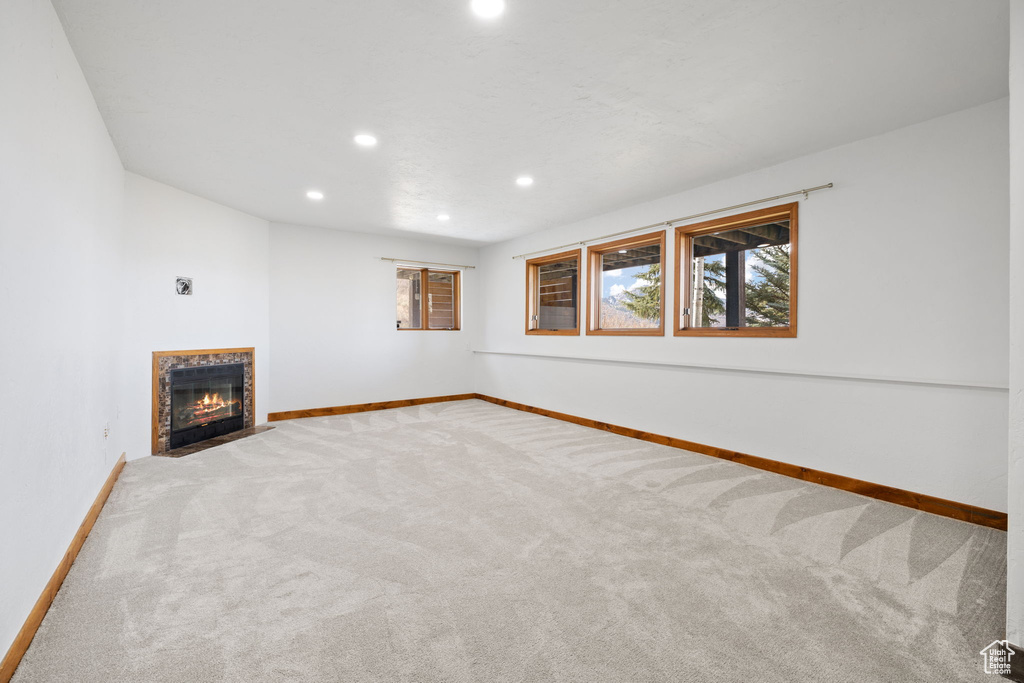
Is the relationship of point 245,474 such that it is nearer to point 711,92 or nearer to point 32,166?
point 32,166

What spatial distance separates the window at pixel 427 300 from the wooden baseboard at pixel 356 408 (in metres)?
1.13

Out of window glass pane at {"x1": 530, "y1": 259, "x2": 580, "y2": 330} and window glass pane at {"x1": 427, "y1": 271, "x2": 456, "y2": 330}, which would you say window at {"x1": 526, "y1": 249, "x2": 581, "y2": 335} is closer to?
window glass pane at {"x1": 530, "y1": 259, "x2": 580, "y2": 330}

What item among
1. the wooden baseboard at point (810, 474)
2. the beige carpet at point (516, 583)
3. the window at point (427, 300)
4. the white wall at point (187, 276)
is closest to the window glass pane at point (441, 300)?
the window at point (427, 300)

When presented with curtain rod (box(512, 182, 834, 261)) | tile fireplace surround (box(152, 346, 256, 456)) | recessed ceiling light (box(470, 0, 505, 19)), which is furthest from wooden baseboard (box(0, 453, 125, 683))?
curtain rod (box(512, 182, 834, 261))

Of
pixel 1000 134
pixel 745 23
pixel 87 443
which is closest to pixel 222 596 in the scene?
pixel 87 443

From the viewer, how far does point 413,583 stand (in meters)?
1.93

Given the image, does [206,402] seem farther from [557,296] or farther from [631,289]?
[631,289]

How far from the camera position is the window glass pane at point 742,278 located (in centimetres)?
362

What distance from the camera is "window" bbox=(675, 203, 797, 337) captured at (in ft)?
11.7

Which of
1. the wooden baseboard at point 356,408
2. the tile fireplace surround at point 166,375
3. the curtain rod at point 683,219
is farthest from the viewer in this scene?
the wooden baseboard at point 356,408

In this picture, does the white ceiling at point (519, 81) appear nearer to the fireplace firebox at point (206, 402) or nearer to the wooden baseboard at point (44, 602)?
the fireplace firebox at point (206, 402)

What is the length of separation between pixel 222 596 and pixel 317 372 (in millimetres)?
4251

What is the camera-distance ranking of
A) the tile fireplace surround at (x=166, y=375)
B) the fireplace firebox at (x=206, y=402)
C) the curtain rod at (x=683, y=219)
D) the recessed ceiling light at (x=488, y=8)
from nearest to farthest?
the recessed ceiling light at (x=488, y=8) → the curtain rod at (x=683, y=219) → the tile fireplace surround at (x=166, y=375) → the fireplace firebox at (x=206, y=402)

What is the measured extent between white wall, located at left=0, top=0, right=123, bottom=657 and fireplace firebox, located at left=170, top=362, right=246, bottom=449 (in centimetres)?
164
